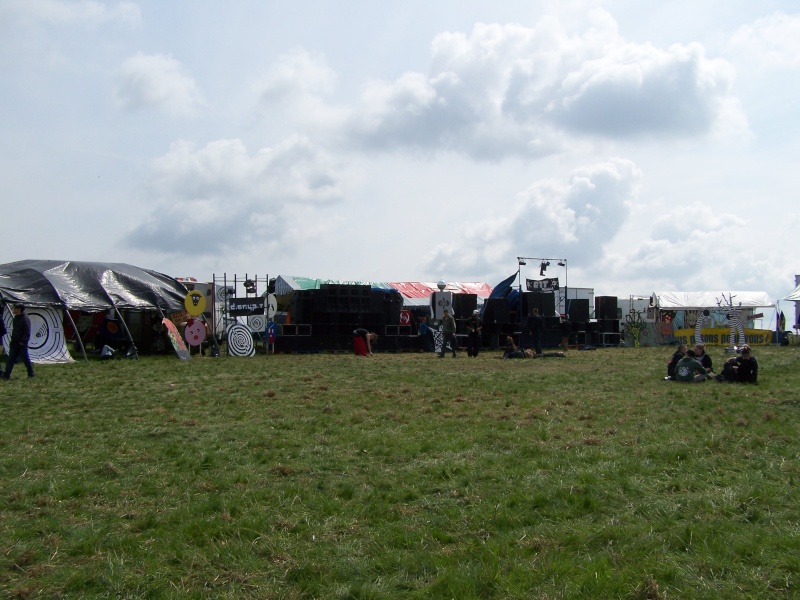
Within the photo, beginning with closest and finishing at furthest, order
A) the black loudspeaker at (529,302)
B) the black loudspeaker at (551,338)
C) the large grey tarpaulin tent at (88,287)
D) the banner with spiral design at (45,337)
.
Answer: the banner with spiral design at (45,337) < the large grey tarpaulin tent at (88,287) < the black loudspeaker at (529,302) < the black loudspeaker at (551,338)

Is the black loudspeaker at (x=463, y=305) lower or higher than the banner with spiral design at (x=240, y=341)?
higher

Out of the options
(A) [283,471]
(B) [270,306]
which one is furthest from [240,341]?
(A) [283,471]

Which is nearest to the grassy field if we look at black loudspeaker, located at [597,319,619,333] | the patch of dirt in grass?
the patch of dirt in grass

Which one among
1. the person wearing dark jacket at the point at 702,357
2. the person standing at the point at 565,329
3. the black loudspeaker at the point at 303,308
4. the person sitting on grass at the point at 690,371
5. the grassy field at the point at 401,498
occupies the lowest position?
the grassy field at the point at 401,498

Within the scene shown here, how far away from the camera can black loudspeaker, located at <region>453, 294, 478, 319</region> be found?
29109mm

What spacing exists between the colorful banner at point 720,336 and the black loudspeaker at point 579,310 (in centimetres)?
614

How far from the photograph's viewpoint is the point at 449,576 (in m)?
4.36

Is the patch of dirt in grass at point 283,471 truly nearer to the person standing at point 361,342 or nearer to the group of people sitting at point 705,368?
the group of people sitting at point 705,368

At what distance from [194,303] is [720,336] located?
80.5 feet

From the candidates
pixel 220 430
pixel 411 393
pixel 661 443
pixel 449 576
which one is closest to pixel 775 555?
pixel 449 576

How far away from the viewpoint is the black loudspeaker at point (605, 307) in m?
32.4

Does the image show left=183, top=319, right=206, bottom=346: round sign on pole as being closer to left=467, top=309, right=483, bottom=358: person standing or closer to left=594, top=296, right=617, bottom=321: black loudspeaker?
left=467, top=309, right=483, bottom=358: person standing

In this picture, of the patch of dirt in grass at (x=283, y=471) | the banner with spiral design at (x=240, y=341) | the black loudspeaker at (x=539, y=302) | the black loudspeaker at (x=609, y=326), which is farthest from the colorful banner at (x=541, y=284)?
the patch of dirt in grass at (x=283, y=471)

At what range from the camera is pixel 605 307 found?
107 feet
